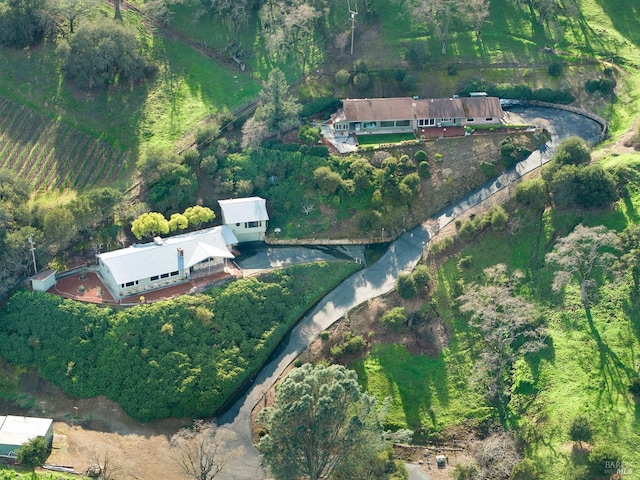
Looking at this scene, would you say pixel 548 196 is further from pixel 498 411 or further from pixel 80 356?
pixel 80 356

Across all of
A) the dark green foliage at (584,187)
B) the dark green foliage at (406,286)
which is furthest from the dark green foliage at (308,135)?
the dark green foliage at (584,187)

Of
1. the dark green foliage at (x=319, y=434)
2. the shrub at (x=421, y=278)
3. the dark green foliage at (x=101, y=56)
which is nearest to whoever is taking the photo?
the dark green foliage at (x=319, y=434)

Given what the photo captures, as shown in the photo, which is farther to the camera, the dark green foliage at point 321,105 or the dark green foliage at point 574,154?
the dark green foliage at point 321,105

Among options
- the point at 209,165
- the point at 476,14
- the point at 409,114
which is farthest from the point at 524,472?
the point at 476,14

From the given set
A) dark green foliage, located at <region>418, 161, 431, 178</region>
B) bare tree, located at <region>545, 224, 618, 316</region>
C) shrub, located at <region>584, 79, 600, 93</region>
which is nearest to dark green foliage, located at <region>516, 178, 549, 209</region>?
bare tree, located at <region>545, 224, 618, 316</region>

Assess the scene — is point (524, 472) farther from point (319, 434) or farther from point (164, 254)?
point (164, 254)

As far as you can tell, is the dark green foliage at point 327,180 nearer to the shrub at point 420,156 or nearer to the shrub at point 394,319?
the shrub at point 420,156

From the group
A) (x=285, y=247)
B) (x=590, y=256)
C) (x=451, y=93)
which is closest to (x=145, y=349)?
(x=285, y=247)
